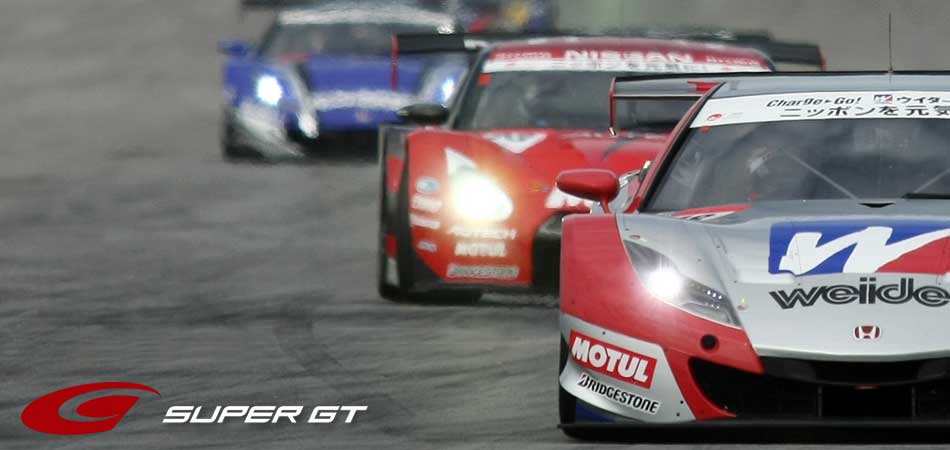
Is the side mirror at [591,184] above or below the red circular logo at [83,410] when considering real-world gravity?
above

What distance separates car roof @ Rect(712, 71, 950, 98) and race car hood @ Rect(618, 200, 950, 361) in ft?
3.33

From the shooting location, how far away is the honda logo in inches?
257

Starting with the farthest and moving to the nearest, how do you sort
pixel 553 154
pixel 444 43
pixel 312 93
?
1. pixel 312 93
2. pixel 444 43
3. pixel 553 154

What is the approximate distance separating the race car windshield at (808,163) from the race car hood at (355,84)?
10.8m

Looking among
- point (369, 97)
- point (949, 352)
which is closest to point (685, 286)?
point (949, 352)

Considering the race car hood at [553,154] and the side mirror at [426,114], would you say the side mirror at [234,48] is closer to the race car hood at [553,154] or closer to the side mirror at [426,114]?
the side mirror at [426,114]

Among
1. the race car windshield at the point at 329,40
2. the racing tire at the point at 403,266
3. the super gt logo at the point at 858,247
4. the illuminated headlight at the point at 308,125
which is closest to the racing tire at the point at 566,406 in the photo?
the super gt logo at the point at 858,247

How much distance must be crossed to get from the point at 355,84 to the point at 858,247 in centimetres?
1227

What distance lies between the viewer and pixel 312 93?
740 inches

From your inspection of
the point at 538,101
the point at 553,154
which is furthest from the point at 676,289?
the point at 538,101

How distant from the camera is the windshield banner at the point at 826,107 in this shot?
8070 millimetres

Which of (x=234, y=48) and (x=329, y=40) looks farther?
(x=329, y=40)

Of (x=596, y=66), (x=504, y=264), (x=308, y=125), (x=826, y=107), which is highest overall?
(x=826, y=107)

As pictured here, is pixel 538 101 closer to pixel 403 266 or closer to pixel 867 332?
pixel 403 266
